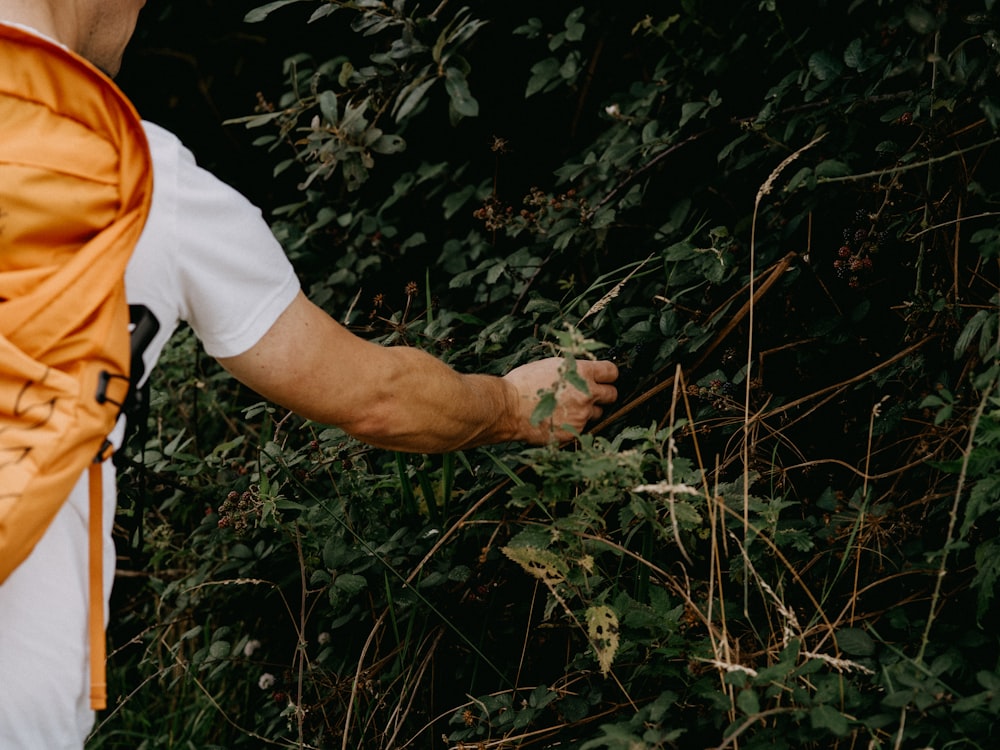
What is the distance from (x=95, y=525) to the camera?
1.40m

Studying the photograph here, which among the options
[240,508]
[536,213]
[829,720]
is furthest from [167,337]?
[536,213]

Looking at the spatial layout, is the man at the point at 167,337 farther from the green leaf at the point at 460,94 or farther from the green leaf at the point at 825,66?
the green leaf at the point at 825,66

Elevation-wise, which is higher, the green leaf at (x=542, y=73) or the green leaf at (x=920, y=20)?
the green leaf at (x=920, y=20)

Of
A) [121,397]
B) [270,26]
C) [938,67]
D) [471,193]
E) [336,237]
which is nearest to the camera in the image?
[121,397]

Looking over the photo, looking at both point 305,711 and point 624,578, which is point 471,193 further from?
point 305,711

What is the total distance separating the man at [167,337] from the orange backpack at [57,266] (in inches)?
2.4

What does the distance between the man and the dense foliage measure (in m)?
0.34

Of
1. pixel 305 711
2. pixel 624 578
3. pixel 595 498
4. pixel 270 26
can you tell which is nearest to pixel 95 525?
pixel 595 498

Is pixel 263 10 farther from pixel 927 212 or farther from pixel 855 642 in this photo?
pixel 855 642

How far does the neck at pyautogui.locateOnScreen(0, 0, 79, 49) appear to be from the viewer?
1.39 metres

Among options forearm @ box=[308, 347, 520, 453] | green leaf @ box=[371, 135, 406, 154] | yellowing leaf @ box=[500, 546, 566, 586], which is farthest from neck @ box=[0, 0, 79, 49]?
green leaf @ box=[371, 135, 406, 154]

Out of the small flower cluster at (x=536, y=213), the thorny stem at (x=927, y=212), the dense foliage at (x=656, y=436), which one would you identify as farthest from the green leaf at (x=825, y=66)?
the small flower cluster at (x=536, y=213)

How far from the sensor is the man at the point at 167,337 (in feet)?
4.46

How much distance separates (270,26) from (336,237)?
948 mm
